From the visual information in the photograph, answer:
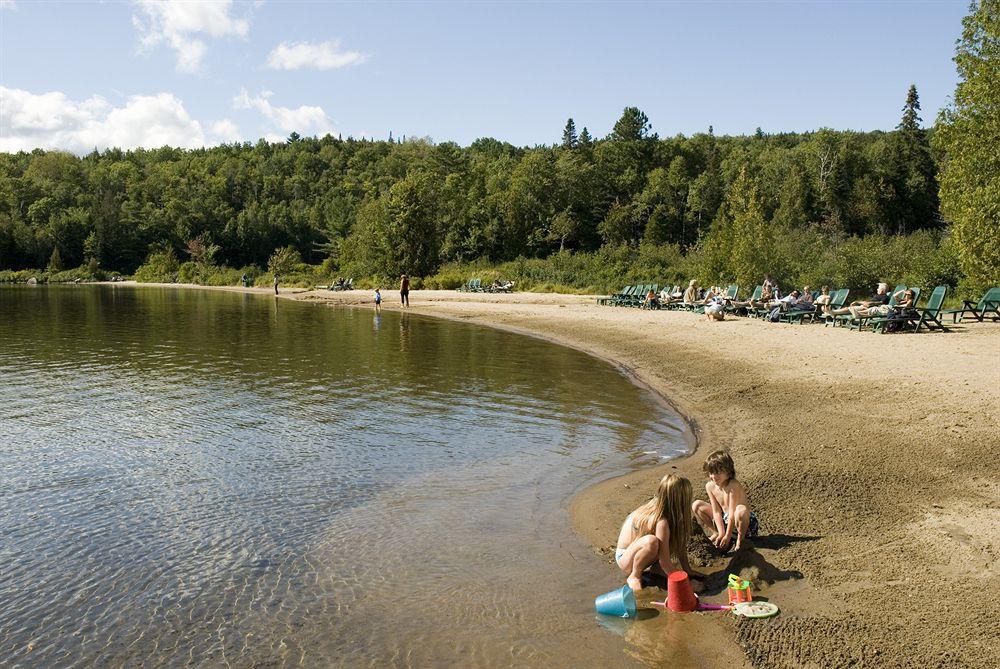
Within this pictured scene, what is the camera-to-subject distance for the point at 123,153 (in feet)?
500

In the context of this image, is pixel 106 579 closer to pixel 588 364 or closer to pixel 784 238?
pixel 588 364

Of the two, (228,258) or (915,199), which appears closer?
(915,199)

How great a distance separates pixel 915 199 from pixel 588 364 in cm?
8360

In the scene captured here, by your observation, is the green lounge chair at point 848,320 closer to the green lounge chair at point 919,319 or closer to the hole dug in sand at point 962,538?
the green lounge chair at point 919,319

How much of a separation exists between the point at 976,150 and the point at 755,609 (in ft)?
75.2

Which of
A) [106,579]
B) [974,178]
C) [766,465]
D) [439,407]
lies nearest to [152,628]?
[106,579]

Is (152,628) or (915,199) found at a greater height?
(915,199)

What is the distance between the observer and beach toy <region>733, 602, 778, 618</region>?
5.28m

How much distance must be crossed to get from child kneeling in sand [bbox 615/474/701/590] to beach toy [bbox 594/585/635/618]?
404 mm

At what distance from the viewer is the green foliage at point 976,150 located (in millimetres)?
21500

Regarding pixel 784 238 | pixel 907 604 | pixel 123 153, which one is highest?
pixel 123 153

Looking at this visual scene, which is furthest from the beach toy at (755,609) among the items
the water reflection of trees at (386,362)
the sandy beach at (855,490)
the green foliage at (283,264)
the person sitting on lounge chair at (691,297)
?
the green foliage at (283,264)

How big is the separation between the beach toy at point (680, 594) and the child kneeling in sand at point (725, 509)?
107 cm

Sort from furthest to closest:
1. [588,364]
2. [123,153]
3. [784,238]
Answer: [123,153] → [784,238] → [588,364]
